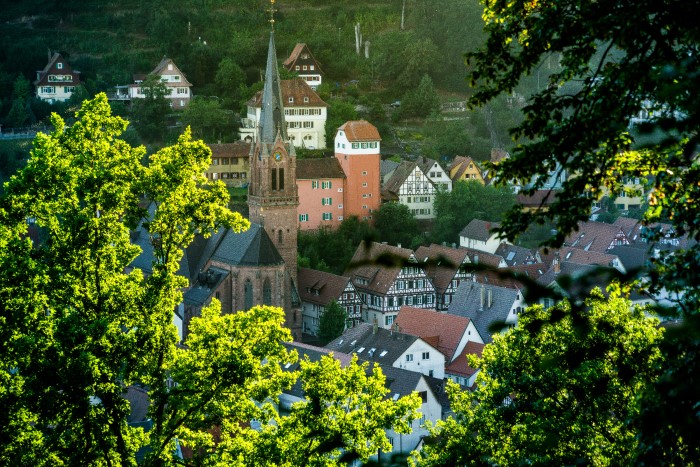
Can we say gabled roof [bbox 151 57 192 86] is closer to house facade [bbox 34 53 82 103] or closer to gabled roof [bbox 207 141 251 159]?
house facade [bbox 34 53 82 103]

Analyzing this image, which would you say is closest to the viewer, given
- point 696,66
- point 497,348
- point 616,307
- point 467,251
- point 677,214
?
point 696,66

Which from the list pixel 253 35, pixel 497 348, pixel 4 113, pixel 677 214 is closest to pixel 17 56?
pixel 4 113

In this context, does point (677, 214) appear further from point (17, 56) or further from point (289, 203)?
point (17, 56)

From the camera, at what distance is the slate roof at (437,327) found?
44438 mm

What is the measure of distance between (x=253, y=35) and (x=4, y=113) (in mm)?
15180

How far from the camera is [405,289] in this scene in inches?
2160

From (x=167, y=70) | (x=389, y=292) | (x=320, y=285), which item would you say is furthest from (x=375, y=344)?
(x=167, y=70)

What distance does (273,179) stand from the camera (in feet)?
170

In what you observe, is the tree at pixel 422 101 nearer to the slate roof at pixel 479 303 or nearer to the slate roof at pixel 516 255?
the slate roof at pixel 516 255

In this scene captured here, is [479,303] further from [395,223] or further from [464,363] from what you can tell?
[395,223]

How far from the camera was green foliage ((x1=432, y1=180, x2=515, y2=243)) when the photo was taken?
63094mm

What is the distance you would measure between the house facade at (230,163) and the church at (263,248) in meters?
11.6

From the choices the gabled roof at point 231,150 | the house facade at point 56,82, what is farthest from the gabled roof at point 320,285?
the house facade at point 56,82

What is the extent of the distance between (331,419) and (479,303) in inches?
1379
